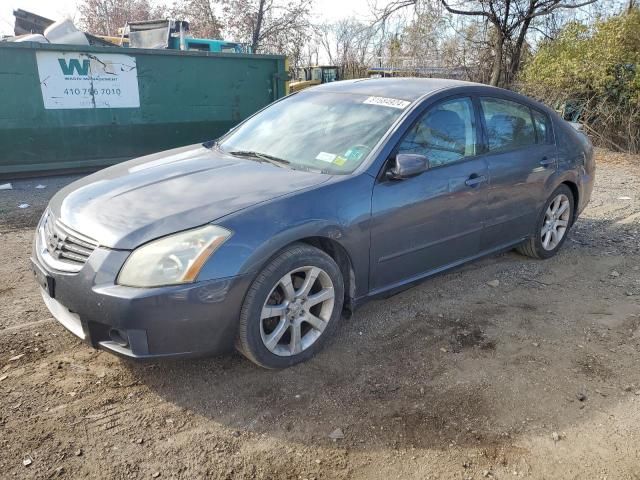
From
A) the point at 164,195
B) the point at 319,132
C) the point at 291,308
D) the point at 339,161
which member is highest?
the point at 319,132

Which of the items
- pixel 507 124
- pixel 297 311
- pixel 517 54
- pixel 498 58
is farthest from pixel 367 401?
pixel 517 54

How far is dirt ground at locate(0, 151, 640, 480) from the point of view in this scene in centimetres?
247

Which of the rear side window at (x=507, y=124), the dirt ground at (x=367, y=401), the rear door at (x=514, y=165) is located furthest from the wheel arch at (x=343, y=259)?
the rear side window at (x=507, y=124)

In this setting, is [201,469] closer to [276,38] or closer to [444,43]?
[444,43]

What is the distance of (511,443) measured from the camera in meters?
2.62

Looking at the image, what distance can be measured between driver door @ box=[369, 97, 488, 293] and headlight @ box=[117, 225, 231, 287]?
112cm

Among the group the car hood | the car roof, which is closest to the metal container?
the car hood

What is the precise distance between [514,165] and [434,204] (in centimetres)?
108

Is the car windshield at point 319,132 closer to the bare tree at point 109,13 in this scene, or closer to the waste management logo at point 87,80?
the waste management logo at point 87,80

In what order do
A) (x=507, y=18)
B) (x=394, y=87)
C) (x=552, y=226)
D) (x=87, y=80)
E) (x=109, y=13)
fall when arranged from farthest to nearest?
(x=109, y=13) < (x=507, y=18) < (x=87, y=80) < (x=552, y=226) < (x=394, y=87)

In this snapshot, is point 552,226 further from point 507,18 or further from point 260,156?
point 507,18

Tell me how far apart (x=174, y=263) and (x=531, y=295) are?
2958mm

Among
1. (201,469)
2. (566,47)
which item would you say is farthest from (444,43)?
(201,469)

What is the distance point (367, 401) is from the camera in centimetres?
290
